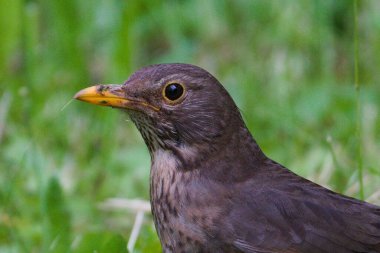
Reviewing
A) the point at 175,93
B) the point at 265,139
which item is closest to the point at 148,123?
the point at 175,93

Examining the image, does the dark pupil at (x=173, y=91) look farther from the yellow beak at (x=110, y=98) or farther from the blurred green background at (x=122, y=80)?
the blurred green background at (x=122, y=80)

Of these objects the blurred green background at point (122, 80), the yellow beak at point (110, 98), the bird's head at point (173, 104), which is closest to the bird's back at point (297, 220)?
the bird's head at point (173, 104)

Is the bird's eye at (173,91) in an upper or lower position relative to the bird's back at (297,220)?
upper

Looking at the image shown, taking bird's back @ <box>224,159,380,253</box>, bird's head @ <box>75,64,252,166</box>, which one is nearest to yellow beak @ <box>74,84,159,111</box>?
bird's head @ <box>75,64,252,166</box>

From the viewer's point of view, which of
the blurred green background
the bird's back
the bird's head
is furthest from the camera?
the blurred green background

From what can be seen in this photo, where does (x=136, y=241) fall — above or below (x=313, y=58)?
below

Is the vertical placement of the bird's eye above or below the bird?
above

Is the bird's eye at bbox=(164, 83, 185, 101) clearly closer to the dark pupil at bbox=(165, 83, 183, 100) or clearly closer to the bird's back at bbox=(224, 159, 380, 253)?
the dark pupil at bbox=(165, 83, 183, 100)

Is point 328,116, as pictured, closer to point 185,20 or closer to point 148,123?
point 185,20
